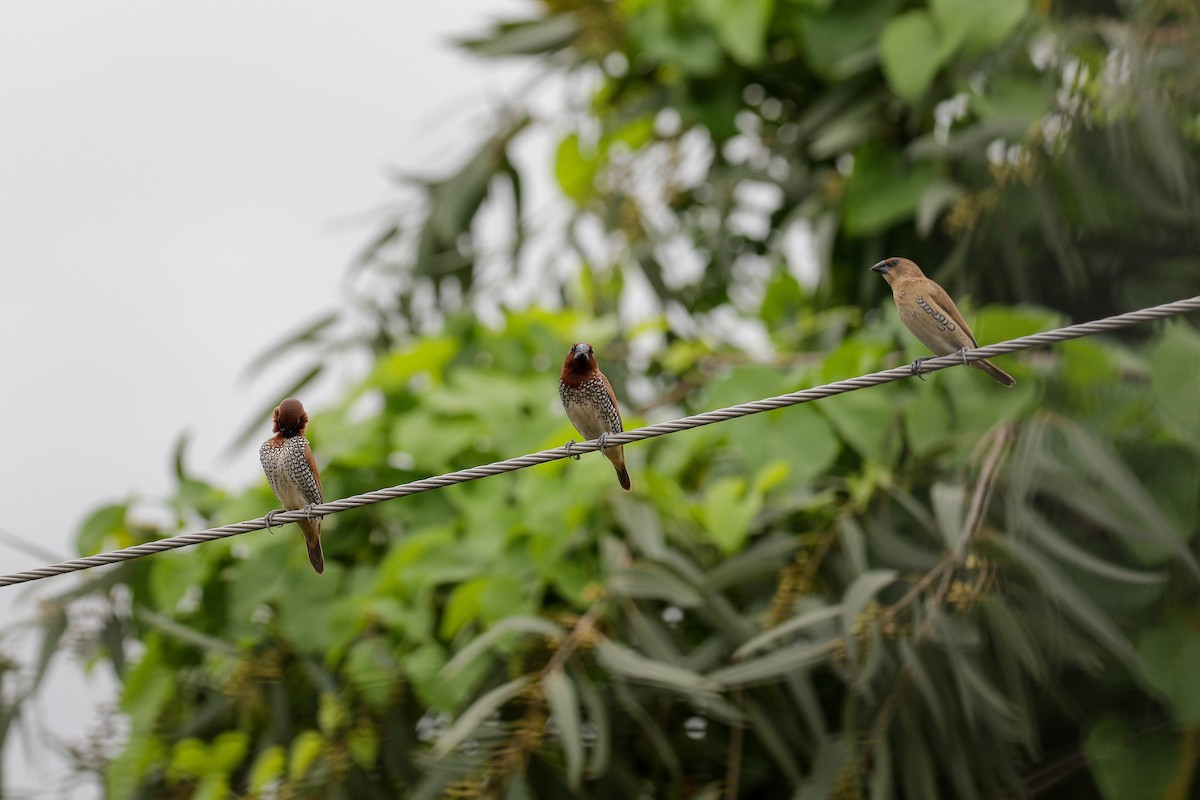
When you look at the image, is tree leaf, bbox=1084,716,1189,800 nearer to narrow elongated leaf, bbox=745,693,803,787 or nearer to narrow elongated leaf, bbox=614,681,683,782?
narrow elongated leaf, bbox=745,693,803,787

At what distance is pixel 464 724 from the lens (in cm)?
304

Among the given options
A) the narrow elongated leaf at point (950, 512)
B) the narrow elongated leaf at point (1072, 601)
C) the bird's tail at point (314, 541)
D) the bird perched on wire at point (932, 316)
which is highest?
the bird perched on wire at point (932, 316)

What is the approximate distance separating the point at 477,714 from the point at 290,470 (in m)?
0.75

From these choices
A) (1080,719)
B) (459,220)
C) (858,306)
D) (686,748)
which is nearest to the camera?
(1080,719)

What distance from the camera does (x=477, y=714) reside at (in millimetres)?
3043

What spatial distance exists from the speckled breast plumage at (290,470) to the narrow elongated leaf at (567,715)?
766 millimetres

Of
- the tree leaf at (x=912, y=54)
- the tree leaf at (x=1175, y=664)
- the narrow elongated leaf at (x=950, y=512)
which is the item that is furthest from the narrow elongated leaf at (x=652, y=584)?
the tree leaf at (x=912, y=54)

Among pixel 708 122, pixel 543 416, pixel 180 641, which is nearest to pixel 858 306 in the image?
pixel 708 122

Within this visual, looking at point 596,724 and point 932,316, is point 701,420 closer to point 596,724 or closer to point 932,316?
point 932,316

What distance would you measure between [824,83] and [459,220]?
5.13ft

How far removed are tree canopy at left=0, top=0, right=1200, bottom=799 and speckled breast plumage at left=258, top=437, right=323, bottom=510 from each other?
0.62 meters

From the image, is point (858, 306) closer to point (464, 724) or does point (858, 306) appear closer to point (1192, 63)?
point (1192, 63)

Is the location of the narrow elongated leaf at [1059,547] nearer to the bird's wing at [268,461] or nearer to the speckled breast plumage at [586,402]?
the speckled breast plumage at [586,402]

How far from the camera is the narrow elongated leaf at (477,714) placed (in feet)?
9.95
